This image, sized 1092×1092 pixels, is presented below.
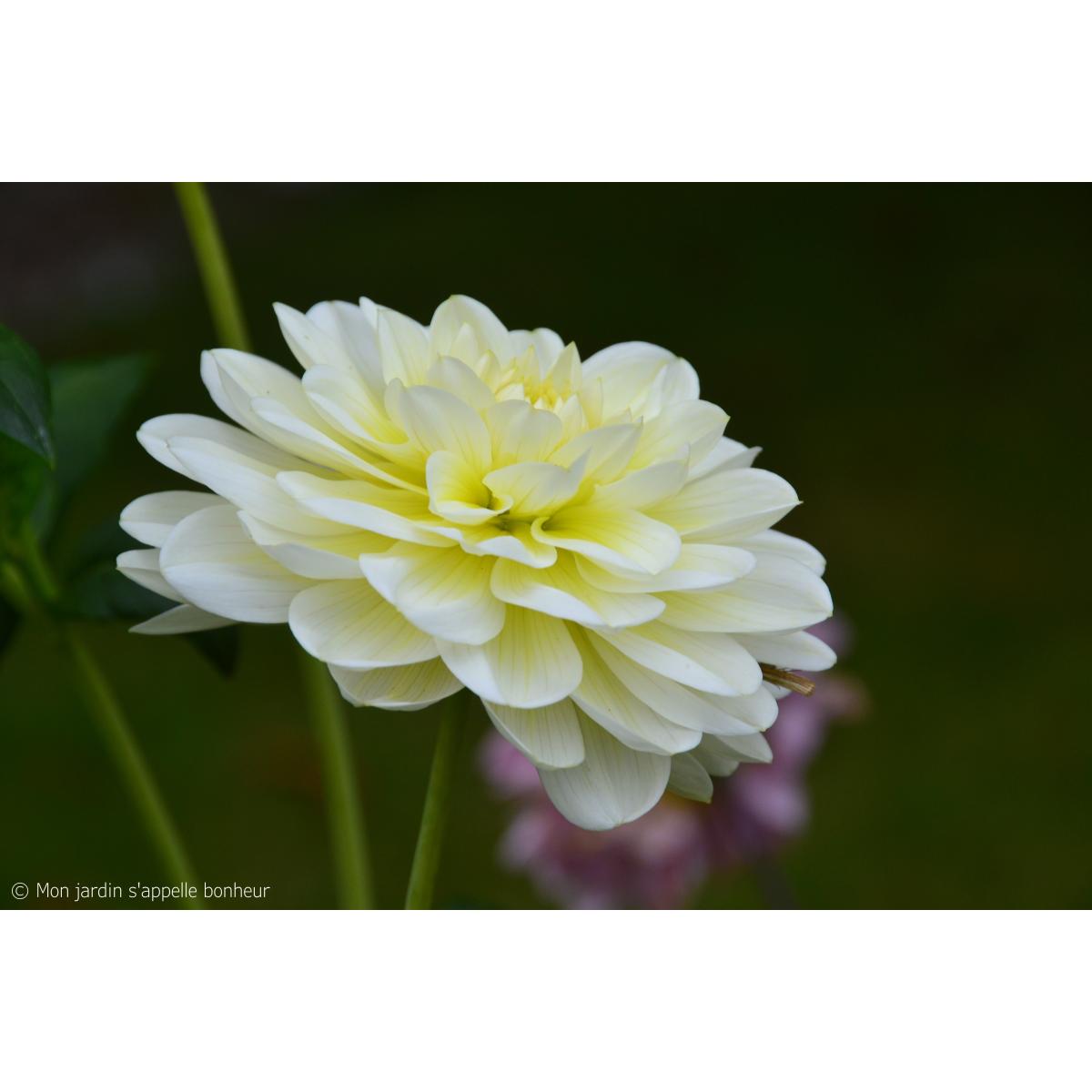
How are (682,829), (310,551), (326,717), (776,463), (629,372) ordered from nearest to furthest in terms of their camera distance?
1. (310,551)
2. (629,372)
3. (326,717)
4. (682,829)
5. (776,463)

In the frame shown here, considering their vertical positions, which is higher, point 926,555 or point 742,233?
point 742,233

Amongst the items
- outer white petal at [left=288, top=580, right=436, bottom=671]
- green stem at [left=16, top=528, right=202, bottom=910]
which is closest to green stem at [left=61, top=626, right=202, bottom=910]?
green stem at [left=16, top=528, right=202, bottom=910]

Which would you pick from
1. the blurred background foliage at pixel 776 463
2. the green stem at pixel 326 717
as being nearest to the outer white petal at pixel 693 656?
the green stem at pixel 326 717

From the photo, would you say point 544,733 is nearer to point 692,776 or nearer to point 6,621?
point 692,776

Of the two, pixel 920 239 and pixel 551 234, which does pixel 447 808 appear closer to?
pixel 551 234

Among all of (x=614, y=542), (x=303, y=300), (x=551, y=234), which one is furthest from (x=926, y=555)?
(x=614, y=542)

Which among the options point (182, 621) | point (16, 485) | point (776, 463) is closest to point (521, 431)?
point (182, 621)
